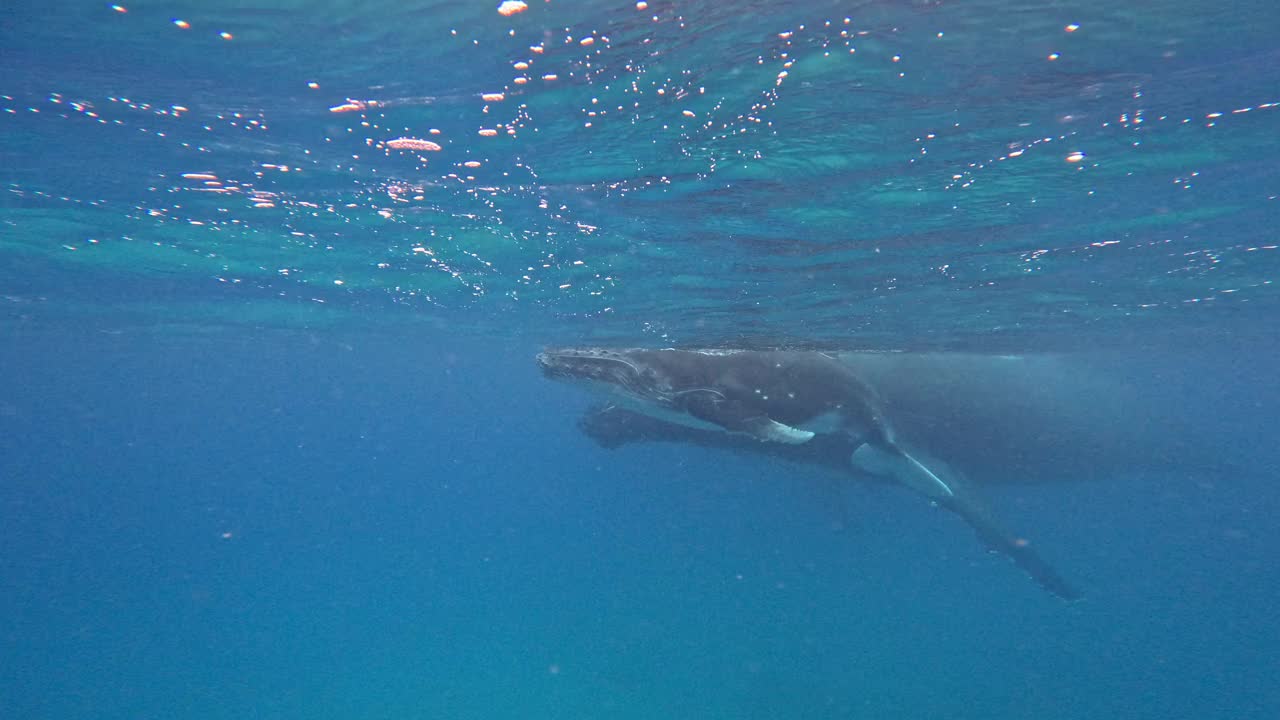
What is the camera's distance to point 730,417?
10836 mm

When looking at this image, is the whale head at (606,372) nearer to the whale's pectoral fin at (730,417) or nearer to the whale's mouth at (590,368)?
the whale's mouth at (590,368)

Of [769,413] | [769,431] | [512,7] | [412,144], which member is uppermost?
[512,7]

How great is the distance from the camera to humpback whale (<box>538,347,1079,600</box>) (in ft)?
35.3

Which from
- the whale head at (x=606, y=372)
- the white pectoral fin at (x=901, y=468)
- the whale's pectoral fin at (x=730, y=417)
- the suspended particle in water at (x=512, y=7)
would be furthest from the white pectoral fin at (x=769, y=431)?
the suspended particle in water at (x=512, y=7)

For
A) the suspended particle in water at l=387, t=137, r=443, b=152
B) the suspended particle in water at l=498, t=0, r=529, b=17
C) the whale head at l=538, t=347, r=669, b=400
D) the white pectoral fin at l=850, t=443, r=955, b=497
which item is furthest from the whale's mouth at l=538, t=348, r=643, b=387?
the white pectoral fin at l=850, t=443, r=955, b=497

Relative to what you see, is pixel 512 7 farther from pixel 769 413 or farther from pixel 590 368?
pixel 769 413

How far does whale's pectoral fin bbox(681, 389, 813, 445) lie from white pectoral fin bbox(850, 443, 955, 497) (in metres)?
3.04

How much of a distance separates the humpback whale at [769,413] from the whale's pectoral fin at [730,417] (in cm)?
2

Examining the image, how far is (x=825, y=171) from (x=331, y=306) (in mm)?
23399

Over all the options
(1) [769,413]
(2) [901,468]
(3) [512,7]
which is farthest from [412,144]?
(2) [901,468]

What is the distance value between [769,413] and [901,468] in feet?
11.4

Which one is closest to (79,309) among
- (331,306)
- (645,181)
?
(331,306)

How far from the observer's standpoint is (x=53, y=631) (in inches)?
3442

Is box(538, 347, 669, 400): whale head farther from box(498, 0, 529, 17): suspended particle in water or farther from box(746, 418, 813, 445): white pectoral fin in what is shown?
box(498, 0, 529, 17): suspended particle in water
